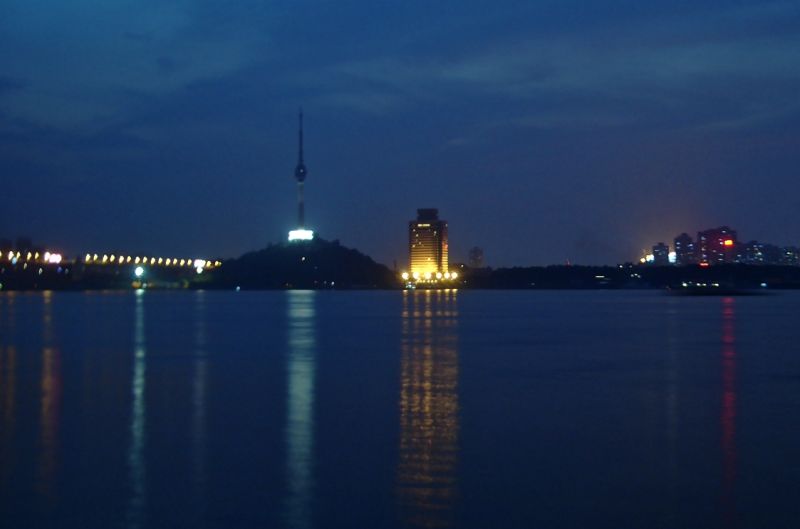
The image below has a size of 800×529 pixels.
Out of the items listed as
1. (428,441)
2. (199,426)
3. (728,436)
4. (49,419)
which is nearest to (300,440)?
(428,441)

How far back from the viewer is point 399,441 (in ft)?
40.5

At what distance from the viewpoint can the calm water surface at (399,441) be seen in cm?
890

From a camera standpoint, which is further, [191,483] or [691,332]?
[691,332]

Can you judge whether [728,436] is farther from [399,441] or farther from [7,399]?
[7,399]

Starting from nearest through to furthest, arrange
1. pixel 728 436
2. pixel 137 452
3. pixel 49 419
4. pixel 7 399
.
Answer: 1. pixel 137 452
2. pixel 728 436
3. pixel 49 419
4. pixel 7 399

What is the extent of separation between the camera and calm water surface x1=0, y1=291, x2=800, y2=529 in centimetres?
890

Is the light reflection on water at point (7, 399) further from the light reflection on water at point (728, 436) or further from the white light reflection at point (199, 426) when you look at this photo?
the light reflection on water at point (728, 436)

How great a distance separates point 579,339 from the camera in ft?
111

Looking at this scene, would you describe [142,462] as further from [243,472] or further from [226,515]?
[226,515]

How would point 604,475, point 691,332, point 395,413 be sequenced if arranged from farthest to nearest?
point 691,332 → point 395,413 → point 604,475

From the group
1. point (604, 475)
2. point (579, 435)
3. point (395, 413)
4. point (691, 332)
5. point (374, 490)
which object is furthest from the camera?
point (691, 332)

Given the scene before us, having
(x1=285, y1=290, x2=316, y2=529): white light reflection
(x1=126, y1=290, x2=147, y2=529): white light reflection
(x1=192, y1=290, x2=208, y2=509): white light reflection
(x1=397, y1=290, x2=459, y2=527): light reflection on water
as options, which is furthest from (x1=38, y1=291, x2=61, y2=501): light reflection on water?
(x1=397, y1=290, x2=459, y2=527): light reflection on water

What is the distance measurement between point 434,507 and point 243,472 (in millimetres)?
2532

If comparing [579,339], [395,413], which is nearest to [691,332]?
[579,339]
